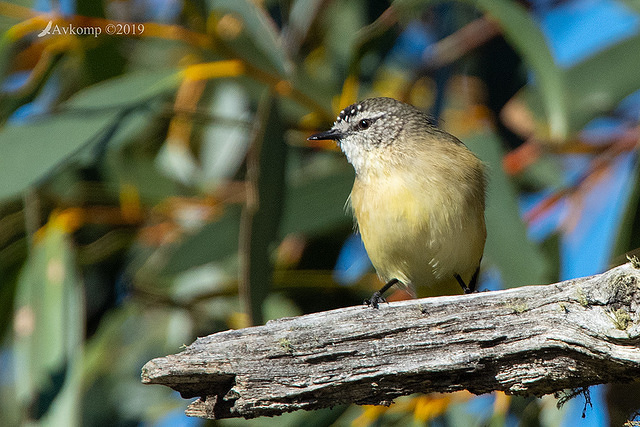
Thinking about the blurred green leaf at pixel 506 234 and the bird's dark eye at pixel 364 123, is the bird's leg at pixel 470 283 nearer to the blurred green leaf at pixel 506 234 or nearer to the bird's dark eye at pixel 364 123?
the blurred green leaf at pixel 506 234

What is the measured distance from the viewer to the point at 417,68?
17.7 feet

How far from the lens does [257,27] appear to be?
162 inches

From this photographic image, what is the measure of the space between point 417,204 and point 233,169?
2.15 metres

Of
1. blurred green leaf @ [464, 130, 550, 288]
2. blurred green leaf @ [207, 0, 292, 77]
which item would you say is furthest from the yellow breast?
blurred green leaf @ [207, 0, 292, 77]

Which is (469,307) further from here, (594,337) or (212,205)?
(212,205)

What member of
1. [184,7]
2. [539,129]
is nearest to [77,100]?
[184,7]

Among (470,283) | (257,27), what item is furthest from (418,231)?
(257,27)

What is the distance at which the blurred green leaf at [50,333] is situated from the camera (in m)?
3.66

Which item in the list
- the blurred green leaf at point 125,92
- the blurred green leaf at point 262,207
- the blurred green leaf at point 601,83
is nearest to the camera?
the blurred green leaf at point 262,207

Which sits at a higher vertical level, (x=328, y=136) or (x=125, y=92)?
(x=125, y=92)

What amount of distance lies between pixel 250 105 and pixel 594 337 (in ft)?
11.3

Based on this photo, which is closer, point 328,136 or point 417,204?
point 417,204

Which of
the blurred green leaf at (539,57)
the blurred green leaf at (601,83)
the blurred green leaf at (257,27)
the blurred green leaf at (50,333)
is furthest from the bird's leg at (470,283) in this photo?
the blurred green leaf at (50,333)

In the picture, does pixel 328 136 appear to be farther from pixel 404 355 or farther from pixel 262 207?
pixel 404 355
